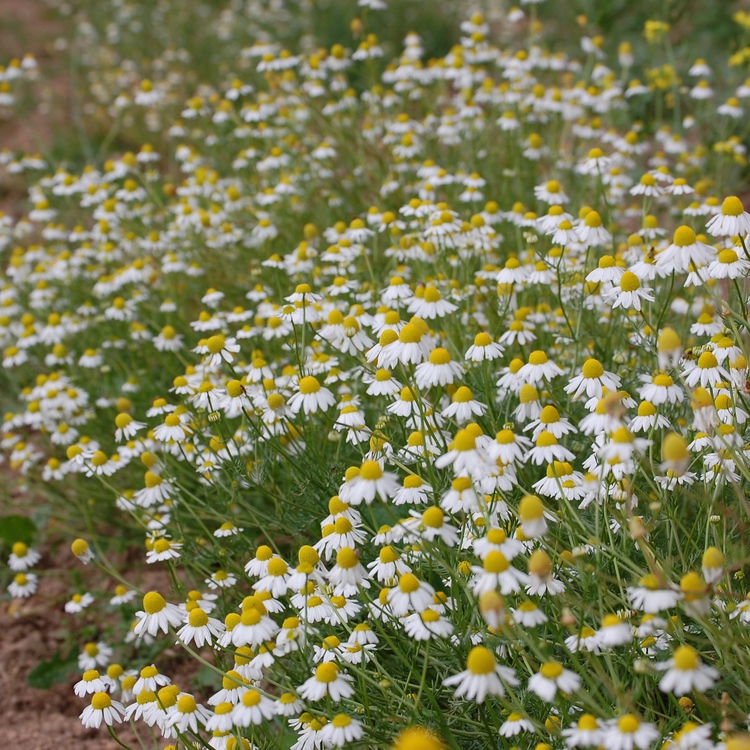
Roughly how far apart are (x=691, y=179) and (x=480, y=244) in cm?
202

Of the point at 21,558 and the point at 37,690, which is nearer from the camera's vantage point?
the point at 37,690

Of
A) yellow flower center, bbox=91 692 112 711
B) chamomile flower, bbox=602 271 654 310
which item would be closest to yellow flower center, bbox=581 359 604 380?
chamomile flower, bbox=602 271 654 310

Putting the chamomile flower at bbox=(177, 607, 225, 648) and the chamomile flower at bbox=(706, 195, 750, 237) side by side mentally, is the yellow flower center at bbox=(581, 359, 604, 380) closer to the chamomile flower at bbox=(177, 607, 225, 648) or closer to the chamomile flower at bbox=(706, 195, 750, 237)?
the chamomile flower at bbox=(706, 195, 750, 237)

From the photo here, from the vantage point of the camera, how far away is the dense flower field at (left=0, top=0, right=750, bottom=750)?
2.04 meters

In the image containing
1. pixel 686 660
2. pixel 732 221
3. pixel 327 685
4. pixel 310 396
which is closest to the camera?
pixel 686 660

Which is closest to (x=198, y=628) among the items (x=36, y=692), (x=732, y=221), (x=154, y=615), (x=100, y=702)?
(x=154, y=615)

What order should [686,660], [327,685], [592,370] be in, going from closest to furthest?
[686,660]
[327,685]
[592,370]

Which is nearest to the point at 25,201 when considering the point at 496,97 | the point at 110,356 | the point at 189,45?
the point at 189,45

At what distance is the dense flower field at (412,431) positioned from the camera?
2.04 m

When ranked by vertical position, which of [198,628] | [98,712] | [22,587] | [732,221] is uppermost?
[732,221]

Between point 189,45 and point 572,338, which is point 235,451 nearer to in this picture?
point 572,338

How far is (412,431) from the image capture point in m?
2.92

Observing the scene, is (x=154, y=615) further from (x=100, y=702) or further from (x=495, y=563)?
(x=495, y=563)

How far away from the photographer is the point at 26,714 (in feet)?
11.5
